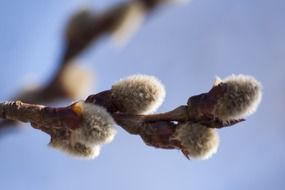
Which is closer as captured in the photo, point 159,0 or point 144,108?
point 144,108

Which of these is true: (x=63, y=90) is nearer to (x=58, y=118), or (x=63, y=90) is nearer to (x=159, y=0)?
(x=159, y=0)

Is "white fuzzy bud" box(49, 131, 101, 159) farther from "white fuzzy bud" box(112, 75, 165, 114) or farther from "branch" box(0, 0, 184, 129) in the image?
"branch" box(0, 0, 184, 129)

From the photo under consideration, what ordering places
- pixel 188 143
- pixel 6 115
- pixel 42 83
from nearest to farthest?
1. pixel 188 143
2. pixel 6 115
3. pixel 42 83

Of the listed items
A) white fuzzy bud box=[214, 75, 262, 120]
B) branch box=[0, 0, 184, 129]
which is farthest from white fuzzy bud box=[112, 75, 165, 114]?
branch box=[0, 0, 184, 129]

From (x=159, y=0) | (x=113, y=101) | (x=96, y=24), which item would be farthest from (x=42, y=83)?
(x=113, y=101)

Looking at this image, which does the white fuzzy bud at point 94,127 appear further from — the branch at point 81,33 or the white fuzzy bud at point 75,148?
the branch at point 81,33

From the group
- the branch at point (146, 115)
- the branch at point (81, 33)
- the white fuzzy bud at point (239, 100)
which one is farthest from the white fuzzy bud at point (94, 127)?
the branch at point (81, 33)
